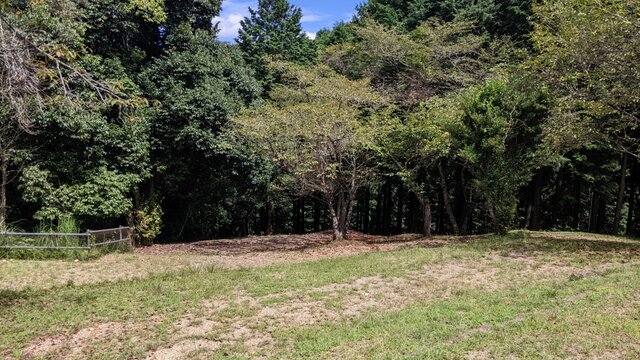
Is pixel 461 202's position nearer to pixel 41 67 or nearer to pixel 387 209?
pixel 387 209

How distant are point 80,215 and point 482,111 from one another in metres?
12.9

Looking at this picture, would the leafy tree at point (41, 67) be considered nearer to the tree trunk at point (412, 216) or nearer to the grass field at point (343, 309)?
the grass field at point (343, 309)

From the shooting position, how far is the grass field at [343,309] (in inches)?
185

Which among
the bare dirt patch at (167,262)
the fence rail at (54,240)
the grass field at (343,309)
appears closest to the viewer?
the grass field at (343,309)

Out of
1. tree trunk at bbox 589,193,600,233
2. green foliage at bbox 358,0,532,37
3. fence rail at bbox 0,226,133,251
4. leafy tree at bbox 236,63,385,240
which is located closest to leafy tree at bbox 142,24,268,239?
leafy tree at bbox 236,63,385,240

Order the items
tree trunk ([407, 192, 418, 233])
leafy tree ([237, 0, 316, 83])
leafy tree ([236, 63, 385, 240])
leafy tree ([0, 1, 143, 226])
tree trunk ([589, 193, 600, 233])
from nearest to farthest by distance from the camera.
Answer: leafy tree ([0, 1, 143, 226]) < leafy tree ([236, 63, 385, 240]) < tree trunk ([589, 193, 600, 233]) < tree trunk ([407, 192, 418, 233]) < leafy tree ([237, 0, 316, 83])

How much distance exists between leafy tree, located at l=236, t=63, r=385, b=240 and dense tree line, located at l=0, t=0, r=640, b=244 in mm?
59

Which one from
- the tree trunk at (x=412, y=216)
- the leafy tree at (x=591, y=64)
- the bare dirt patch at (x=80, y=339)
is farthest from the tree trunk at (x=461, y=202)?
the bare dirt patch at (x=80, y=339)

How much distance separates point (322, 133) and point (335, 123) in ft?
1.55

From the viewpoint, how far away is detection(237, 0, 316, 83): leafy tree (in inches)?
963

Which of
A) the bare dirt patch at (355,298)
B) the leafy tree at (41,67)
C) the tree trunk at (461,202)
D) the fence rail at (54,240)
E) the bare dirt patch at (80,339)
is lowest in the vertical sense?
the bare dirt patch at (80,339)

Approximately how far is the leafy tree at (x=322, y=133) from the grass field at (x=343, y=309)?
4.02m

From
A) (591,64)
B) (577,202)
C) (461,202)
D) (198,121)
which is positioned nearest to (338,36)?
(461,202)

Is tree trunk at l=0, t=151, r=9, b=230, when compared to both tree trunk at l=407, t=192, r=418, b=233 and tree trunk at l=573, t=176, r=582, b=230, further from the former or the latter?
tree trunk at l=573, t=176, r=582, b=230
